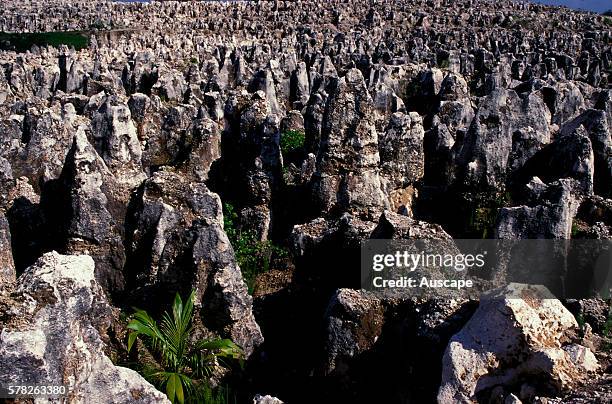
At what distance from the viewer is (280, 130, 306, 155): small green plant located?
16.0m

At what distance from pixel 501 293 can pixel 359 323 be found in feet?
5.32

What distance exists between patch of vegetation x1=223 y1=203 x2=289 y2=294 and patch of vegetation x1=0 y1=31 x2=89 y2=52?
122ft

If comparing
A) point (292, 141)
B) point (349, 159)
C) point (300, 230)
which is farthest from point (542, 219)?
point (292, 141)

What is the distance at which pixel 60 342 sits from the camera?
4.60 metres

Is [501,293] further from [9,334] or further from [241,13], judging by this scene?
[241,13]

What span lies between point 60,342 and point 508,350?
334cm

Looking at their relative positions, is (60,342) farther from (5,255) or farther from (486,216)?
(486,216)

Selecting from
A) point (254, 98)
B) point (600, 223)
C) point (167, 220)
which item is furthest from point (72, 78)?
point (600, 223)

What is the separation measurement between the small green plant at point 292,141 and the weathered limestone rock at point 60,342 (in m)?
10.9

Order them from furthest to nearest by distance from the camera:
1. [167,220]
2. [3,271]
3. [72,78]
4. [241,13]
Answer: [241,13] < [72,78] < [167,220] < [3,271]

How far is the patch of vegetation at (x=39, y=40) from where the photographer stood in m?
43.5

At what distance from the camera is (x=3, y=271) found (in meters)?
7.84

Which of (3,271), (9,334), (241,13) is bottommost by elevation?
(3,271)

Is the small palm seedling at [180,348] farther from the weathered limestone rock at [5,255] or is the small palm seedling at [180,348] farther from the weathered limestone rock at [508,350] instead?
the weathered limestone rock at [508,350]
